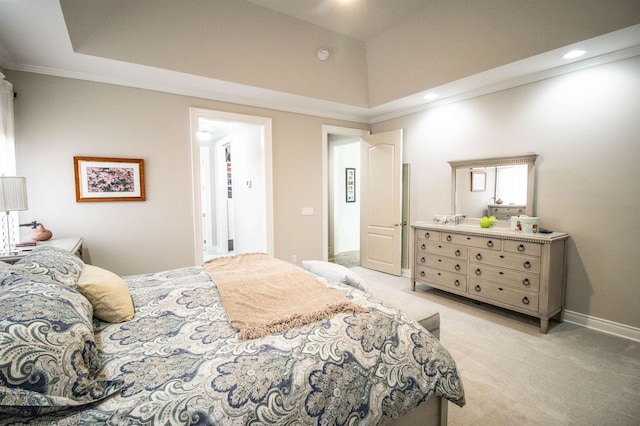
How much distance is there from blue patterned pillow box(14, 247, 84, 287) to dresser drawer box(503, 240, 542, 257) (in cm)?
355

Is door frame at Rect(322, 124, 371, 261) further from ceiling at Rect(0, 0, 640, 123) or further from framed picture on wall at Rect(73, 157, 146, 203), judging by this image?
framed picture on wall at Rect(73, 157, 146, 203)

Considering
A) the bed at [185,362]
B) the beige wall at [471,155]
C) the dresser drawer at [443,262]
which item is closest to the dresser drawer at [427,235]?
the dresser drawer at [443,262]

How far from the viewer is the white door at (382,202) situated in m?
4.59

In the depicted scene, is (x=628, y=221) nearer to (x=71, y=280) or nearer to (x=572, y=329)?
(x=572, y=329)

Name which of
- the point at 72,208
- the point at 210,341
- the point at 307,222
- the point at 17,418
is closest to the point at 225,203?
the point at 307,222

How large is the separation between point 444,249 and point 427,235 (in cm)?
28

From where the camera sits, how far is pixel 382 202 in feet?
15.8

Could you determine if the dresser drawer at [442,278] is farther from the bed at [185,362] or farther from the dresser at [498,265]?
the bed at [185,362]

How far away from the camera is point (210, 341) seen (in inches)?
51.5

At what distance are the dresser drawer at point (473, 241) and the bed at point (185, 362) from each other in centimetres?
206

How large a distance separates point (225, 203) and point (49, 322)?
5607 millimetres

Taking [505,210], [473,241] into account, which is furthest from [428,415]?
[505,210]

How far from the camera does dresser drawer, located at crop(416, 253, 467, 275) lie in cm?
347

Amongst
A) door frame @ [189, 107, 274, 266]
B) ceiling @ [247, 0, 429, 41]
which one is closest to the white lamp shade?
door frame @ [189, 107, 274, 266]
